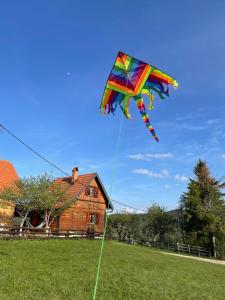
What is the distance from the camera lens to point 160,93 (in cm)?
714

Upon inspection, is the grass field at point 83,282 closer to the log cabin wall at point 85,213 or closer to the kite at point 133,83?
the kite at point 133,83

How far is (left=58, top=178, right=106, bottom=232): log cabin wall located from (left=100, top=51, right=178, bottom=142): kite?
29.0 m

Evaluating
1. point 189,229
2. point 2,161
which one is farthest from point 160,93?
point 189,229

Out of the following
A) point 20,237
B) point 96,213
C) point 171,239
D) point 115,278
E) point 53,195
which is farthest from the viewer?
point 171,239

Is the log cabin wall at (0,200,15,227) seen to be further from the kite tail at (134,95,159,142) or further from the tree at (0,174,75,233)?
the kite tail at (134,95,159,142)

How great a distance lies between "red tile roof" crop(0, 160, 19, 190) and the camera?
34156mm

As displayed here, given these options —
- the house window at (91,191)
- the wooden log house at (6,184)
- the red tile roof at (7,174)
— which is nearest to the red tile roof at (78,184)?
the house window at (91,191)

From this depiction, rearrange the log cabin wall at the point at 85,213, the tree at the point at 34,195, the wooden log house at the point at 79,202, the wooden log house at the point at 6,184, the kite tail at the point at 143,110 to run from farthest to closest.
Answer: the log cabin wall at the point at 85,213
the wooden log house at the point at 79,202
the wooden log house at the point at 6,184
the tree at the point at 34,195
the kite tail at the point at 143,110

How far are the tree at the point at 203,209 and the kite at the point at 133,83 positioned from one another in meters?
34.2

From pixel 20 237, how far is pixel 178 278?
12797 mm

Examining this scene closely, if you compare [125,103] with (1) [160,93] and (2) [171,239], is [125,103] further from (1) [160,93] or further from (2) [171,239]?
(2) [171,239]

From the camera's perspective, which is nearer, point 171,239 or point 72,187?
point 72,187

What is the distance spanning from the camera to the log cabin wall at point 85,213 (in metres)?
36.2

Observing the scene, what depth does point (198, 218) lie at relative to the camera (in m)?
39.7
